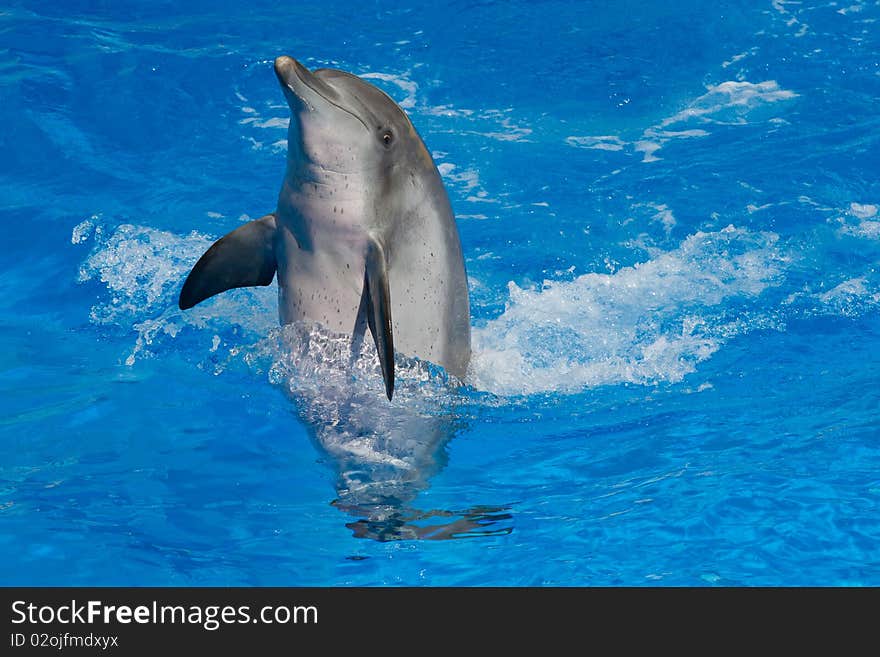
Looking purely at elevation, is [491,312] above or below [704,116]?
below

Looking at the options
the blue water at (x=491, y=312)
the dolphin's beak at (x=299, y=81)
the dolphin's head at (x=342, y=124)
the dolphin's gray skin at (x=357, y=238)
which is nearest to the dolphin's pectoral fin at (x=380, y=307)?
the dolphin's gray skin at (x=357, y=238)

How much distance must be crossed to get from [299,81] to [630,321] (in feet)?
13.7

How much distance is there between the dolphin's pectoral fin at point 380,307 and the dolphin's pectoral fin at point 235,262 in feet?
2.37

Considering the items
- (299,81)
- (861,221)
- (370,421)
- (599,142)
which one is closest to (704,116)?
(599,142)

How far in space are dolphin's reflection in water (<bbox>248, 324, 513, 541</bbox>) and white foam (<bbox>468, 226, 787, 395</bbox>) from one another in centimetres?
52

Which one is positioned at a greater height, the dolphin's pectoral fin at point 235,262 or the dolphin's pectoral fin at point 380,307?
the dolphin's pectoral fin at point 235,262

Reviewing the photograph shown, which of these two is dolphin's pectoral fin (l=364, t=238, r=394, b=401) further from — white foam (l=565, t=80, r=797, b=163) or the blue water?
white foam (l=565, t=80, r=797, b=163)

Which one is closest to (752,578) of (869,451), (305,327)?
(869,451)

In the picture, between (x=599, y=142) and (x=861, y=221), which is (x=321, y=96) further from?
(x=599, y=142)

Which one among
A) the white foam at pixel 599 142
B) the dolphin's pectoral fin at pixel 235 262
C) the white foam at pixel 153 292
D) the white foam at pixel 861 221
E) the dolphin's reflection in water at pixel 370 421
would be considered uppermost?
the white foam at pixel 599 142

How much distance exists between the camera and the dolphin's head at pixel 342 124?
243 inches

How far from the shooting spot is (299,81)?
6.05 metres

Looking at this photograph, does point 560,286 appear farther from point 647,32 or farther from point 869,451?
point 647,32

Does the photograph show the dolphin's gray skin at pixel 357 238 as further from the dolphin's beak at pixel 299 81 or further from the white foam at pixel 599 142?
the white foam at pixel 599 142
